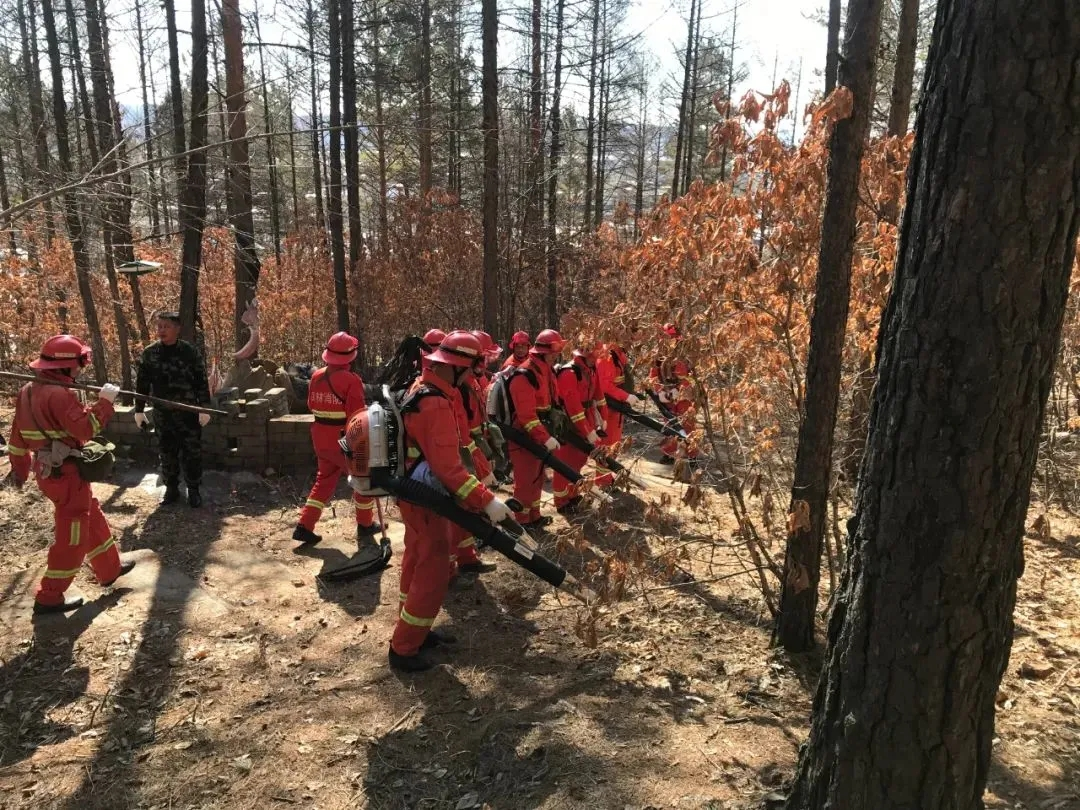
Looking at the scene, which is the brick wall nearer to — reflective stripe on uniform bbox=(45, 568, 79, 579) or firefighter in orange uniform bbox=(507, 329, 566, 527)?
firefighter in orange uniform bbox=(507, 329, 566, 527)

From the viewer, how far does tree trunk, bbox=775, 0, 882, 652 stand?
3.58 metres

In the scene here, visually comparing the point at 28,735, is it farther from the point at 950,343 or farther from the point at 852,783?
the point at 950,343

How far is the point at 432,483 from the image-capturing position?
425 centimetres

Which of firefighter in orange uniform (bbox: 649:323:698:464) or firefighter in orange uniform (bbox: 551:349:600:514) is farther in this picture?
firefighter in orange uniform (bbox: 551:349:600:514)

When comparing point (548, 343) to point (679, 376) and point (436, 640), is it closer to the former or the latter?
point (679, 376)

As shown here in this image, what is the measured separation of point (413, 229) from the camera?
16.0 metres

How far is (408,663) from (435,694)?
0.32m

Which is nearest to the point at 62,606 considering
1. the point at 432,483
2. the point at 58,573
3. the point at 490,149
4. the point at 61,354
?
the point at 58,573

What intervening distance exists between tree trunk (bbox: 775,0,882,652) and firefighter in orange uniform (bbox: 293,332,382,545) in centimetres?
403


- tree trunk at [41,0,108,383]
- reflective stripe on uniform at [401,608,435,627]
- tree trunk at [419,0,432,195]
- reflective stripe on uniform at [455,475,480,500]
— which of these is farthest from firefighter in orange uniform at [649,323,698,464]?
tree trunk at [419,0,432,195]

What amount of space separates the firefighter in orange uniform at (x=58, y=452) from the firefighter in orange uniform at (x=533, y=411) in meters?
3.49

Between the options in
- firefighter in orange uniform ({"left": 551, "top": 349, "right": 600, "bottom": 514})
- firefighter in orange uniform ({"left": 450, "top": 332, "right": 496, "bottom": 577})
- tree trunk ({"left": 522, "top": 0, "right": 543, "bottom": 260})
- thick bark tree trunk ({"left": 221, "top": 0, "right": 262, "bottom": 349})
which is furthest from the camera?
tree trunk ({"left": 522, "top": 0, "right": 543, "bottom": 260})

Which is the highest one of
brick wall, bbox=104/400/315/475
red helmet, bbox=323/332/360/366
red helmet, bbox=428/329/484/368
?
red helmet, bbox=428/329/484/368

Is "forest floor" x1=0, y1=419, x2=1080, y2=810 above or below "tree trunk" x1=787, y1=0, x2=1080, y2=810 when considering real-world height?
below
